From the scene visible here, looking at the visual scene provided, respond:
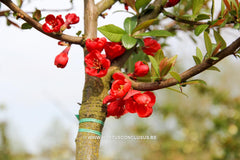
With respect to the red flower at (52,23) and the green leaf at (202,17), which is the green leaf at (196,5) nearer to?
the green leaf at (202,17)

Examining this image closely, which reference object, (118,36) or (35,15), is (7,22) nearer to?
(35,15)

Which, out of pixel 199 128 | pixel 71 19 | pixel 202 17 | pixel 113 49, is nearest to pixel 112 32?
pixel 113 49

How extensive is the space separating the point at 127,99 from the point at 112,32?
188 mm

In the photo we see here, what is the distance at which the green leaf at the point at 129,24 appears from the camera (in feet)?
2.30

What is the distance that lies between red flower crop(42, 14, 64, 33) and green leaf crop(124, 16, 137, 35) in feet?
0.60

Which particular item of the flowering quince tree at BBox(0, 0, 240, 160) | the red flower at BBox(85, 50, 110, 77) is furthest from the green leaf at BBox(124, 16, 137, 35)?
the red flower at BBox(85, 50, 110, 77)

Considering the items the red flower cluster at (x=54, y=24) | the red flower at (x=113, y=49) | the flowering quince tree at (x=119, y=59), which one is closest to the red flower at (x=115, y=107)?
the flowering quince tree at (x=119, y=59)

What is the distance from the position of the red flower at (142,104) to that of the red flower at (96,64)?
0.11 metres

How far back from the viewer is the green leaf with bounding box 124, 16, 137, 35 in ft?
2.30

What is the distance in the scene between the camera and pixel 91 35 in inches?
29.4


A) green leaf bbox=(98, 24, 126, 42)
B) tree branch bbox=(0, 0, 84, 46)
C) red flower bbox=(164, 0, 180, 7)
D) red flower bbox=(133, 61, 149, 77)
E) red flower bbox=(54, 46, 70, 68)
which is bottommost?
red flower bbox=(133, 61, 149, 77)

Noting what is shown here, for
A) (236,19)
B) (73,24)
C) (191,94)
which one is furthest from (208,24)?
(191,94)

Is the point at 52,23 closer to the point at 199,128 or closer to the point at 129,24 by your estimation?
the point at 129,24

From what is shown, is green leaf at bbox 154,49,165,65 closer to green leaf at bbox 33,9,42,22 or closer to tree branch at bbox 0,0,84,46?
tree branch at bbox 0,0,84,46
